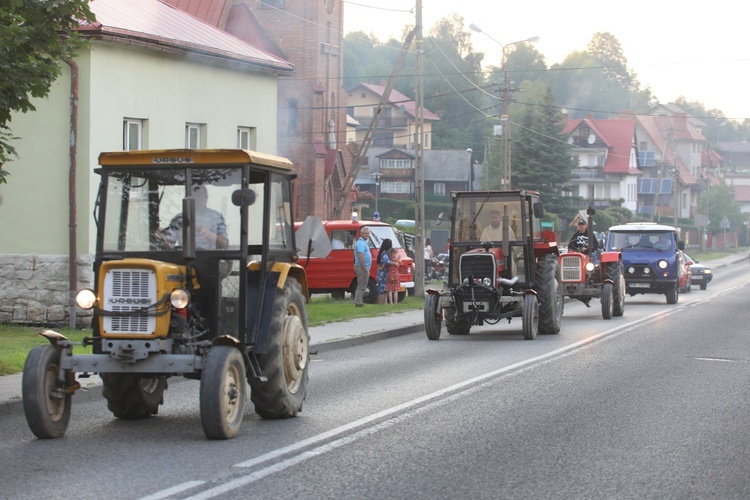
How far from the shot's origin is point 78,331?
64.7ft

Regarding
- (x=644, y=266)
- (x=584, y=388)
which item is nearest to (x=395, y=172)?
(x=644, y=266)

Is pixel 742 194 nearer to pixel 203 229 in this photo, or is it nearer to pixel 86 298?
pixel 203 229

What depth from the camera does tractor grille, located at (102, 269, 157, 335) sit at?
8.99 m

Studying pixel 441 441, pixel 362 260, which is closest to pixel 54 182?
pixel 362 260

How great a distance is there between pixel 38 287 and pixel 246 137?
6801mm

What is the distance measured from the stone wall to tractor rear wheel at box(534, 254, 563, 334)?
7894 millimetres

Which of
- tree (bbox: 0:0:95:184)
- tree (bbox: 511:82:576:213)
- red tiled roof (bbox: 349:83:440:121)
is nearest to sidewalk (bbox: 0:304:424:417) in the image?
tree (bbox: 0:0:95:184)

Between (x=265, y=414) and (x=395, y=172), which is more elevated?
(x=395, y=172)

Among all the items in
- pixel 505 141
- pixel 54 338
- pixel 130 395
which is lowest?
pixel 130 395

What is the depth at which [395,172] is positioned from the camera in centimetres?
10638

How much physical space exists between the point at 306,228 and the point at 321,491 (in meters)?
4.15

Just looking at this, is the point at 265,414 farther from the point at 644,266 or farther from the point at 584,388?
the point at 644,266

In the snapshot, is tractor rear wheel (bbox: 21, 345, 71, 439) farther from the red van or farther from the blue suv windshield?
the blue suv windshield

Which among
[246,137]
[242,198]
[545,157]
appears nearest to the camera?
[242,198]
